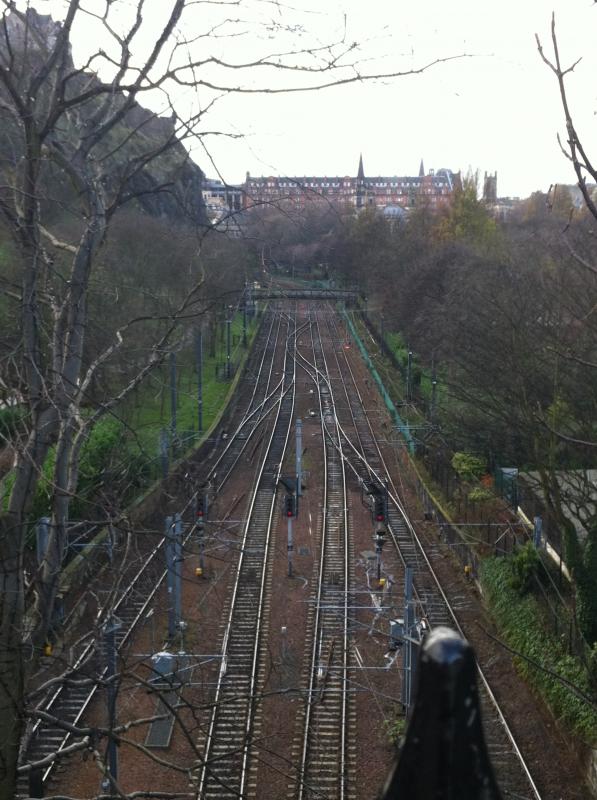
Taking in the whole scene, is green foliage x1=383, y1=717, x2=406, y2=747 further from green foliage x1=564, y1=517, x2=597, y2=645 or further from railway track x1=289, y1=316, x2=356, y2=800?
green foliage x1=564, y1=517, x2=597, y2=645

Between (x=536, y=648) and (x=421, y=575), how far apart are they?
12.5 ft

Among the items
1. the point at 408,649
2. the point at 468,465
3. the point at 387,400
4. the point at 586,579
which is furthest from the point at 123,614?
the point at 387,400

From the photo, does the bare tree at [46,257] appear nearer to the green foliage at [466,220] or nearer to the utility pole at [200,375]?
the utility pole at [200,375]

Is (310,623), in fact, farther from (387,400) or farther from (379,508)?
(387,400)

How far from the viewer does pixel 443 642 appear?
1.11 metres

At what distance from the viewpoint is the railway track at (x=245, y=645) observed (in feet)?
29.7

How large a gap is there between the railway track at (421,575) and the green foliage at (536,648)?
67cm

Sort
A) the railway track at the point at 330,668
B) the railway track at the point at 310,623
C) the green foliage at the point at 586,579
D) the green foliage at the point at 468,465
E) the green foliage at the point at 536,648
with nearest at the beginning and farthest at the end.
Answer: the railway track at the point at 310,623, the railway track at the point at 330,668, the green foliage at the point at 536,648, the green foliage at the point at 586,579, the green foliage at the point at 468,465

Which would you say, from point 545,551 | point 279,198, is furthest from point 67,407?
point 545,551

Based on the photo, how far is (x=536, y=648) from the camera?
38.0ft

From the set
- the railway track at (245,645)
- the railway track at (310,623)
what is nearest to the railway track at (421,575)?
the railway track at (310,623)

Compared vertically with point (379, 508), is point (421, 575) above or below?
below

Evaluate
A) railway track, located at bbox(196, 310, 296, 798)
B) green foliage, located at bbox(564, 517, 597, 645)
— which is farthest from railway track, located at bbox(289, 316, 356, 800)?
green foliage, located at bbox(564, 517, 597, 645)

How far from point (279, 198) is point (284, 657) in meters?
9.70
